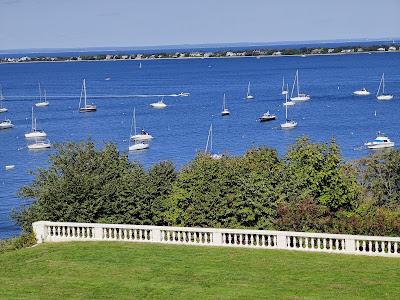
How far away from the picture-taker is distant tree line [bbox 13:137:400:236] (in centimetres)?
3131

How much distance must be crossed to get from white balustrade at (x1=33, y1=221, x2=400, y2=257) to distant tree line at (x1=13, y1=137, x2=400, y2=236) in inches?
135

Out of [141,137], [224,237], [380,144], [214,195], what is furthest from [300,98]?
[224,237]

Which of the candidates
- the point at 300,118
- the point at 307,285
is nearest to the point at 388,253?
the point at 307,285

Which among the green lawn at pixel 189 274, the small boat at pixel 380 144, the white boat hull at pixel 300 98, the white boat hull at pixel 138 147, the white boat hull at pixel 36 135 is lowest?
the white boat hull at pixel 300 98

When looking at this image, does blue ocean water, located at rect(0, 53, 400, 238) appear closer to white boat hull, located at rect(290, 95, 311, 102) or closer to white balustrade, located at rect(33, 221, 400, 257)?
white boat hull, located at rect(290, 95, 311, 102)

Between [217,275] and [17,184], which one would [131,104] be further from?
[217,275]

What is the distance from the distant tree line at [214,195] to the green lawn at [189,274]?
568 centimetres

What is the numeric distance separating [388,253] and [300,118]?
400ft

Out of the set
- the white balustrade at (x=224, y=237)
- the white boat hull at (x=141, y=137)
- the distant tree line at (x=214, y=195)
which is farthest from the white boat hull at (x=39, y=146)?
the white balustrade at (x=224, y=237)

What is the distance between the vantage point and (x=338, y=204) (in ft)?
117

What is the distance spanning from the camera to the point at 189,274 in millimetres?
23125

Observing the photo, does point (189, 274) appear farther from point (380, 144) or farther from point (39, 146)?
point (39, 146)

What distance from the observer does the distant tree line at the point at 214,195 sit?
31.3m

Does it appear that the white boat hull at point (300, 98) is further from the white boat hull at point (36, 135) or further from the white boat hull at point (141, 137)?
the white boat hull at point (36, 135)
